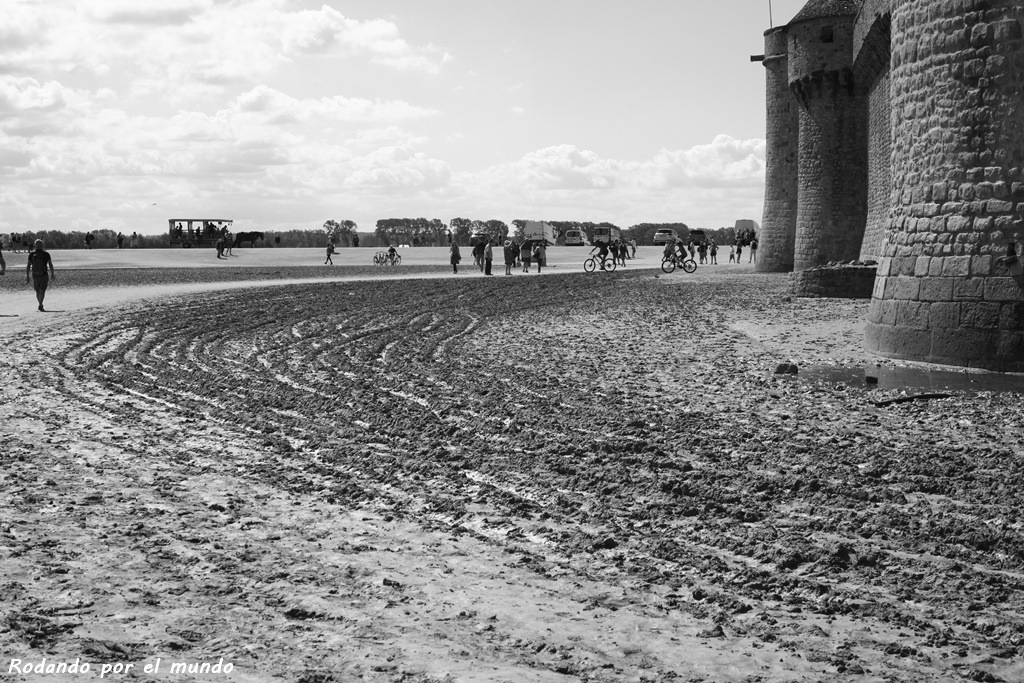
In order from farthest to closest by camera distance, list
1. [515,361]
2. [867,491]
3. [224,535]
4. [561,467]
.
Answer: [515,361] → [561,467] → [867,491] → [224,535]

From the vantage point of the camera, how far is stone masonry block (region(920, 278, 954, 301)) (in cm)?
1253

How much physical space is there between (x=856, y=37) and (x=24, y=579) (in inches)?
989

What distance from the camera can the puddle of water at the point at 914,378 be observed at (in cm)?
1078

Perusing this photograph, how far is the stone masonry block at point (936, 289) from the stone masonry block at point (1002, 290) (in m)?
0.45

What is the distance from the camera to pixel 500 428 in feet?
27.3

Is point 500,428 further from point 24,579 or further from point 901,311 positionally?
point 901,311

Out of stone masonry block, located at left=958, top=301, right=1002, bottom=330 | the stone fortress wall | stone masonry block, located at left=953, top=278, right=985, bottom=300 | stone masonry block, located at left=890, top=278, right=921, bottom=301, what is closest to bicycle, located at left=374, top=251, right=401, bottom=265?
the stone fortress wall

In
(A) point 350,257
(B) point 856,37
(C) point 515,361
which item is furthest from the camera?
(A) point 350,257

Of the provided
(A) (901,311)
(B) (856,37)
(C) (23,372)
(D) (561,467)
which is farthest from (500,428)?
(B) (856,37)

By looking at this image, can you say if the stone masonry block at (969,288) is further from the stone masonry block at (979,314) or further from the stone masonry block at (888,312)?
the stone masonry block at (888,312)

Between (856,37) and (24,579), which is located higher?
(856,37)

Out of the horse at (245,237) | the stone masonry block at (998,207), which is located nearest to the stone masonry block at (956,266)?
the stone masonry block at (998,207)

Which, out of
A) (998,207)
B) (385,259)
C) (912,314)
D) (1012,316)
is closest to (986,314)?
(1012,316)

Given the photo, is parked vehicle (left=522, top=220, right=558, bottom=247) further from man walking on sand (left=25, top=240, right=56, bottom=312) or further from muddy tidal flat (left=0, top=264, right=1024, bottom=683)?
muddy tidal flat (left=0, top=264, right=1024, bottom=683)
